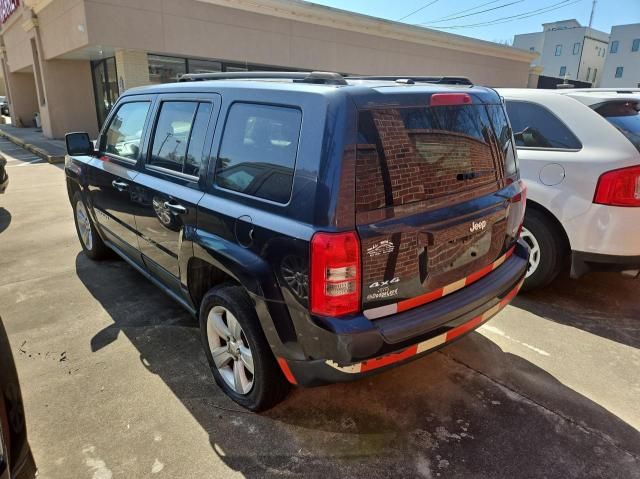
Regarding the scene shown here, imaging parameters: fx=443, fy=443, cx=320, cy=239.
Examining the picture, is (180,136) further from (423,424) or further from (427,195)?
(423,424)

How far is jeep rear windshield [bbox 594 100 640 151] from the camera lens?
3.61 m

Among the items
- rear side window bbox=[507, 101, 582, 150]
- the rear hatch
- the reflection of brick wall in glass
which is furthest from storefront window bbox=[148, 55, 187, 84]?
the reflection of brick wall in glass

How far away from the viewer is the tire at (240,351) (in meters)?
2.41

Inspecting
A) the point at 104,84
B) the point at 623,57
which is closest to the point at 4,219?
the point at 104,84

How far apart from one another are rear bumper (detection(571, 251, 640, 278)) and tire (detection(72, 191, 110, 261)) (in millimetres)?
4579

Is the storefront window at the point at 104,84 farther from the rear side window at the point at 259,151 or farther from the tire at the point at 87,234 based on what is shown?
the rear side window at the point at 259,151

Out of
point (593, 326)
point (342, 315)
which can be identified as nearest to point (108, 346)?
point (342, 315)

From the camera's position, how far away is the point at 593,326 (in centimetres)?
363

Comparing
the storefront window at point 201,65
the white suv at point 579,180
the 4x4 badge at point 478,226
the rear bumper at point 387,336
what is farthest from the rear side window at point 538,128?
the storefront window at point 201,65

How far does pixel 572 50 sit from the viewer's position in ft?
190

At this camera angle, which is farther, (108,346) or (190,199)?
(108,346)

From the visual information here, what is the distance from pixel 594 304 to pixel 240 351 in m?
3.28

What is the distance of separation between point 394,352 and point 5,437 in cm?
157

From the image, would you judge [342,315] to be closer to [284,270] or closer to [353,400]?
[284,270]
